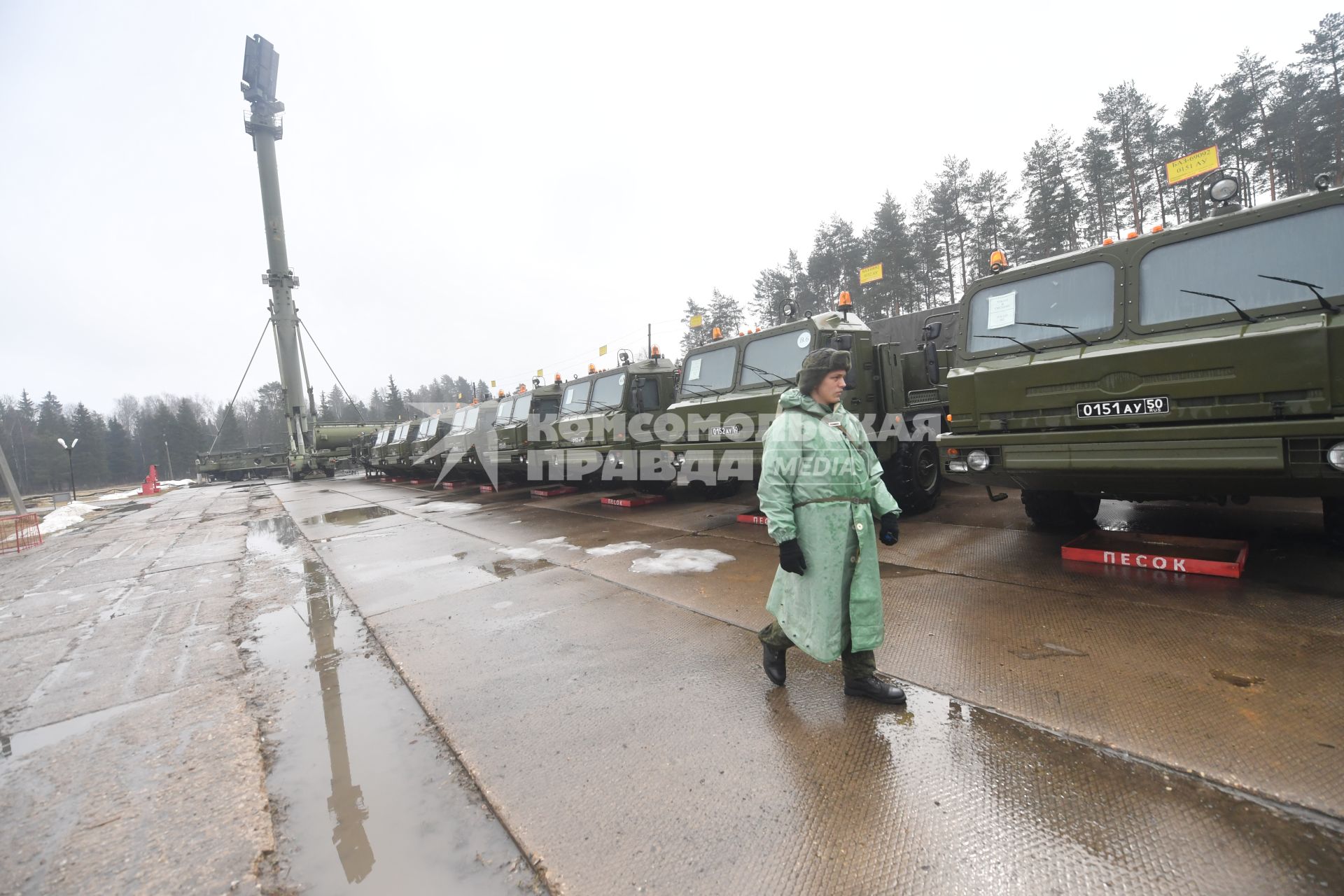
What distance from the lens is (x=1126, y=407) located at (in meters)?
3.58

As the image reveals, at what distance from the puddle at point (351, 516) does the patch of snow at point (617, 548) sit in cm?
581

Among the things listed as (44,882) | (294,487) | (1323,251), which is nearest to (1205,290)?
(1323,251)

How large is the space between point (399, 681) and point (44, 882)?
1.48 metres

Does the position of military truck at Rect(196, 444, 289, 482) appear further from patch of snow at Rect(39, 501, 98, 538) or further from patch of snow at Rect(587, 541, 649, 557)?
patch of snow at Rect(587, 541, 649, 557)

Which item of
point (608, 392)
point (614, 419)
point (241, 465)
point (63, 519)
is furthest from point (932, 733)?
point (241, 465)

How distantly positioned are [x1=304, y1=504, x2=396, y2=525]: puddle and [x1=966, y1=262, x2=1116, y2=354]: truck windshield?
9.71 m

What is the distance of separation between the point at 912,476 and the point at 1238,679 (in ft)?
13.9

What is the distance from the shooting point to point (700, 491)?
977cm

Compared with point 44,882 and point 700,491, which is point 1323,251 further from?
point 700,491

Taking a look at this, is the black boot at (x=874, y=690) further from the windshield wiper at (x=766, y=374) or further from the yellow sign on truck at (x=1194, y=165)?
the yellow sign on truck at (x=1194, y=165)

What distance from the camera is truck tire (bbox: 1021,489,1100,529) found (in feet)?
17.0

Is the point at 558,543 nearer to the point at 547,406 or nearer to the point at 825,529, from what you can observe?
the point at 825,529

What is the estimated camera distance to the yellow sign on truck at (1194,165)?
4723 mm

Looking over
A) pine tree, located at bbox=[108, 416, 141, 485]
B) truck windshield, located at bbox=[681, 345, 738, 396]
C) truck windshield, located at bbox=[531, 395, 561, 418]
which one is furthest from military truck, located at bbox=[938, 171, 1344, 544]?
pine tree, located at bbox=[108, 416, 141, 485]
